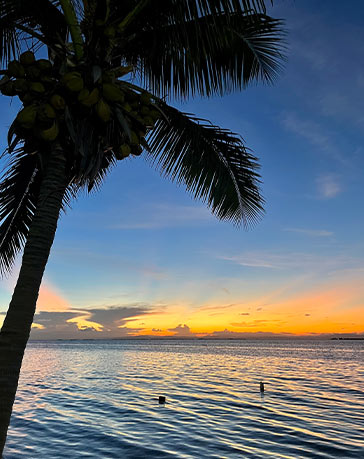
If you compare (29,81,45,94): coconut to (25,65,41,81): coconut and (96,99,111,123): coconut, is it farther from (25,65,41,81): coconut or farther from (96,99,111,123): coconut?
(96,99,111,123): coconut

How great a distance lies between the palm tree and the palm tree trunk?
0.01 metres

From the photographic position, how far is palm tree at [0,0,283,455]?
3.83 metres

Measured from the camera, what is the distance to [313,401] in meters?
21.9

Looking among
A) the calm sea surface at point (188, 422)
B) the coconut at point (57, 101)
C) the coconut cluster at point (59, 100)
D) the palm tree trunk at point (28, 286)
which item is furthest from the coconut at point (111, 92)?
the calm sea surface at point (188, 422)

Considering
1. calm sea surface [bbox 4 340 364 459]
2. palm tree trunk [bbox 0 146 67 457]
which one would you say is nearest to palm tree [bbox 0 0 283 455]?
palm tree trunk [bbox 0 146 67 457]

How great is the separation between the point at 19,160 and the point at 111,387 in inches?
1024

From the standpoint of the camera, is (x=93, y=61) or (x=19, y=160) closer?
(x=93, y=61)

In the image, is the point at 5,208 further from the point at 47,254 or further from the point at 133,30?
the point at 133,30

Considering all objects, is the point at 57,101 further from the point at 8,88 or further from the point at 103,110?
the point at 8,88

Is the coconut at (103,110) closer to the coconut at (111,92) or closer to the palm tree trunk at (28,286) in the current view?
the coconut at (111,92)

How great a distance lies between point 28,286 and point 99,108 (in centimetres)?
198

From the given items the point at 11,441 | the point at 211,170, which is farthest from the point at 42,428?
the point at 211,170

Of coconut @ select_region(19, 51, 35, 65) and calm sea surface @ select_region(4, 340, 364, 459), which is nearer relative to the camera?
coconut @ select_region(19, 51, 35, 65)

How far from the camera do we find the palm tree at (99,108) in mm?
3834
